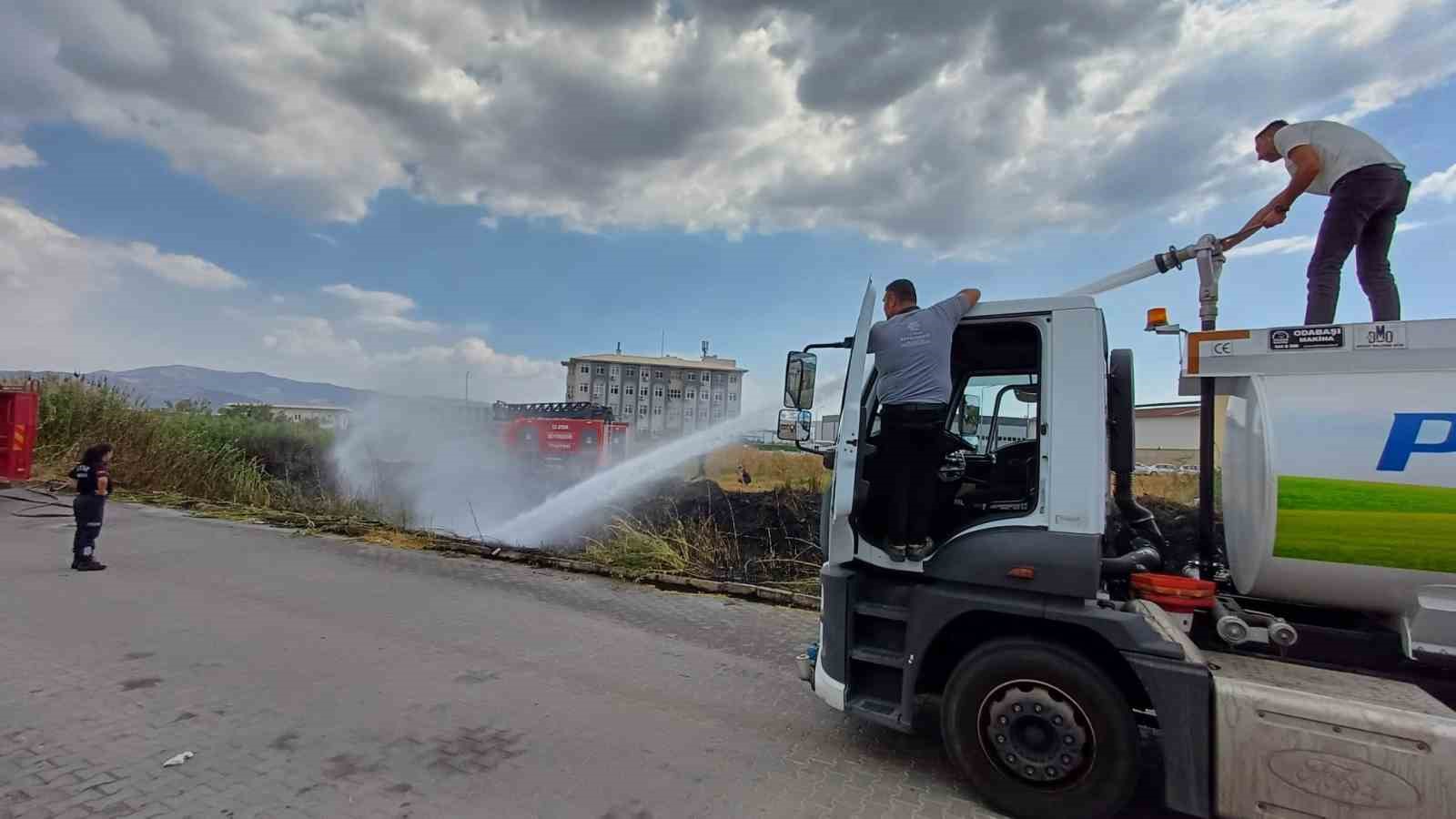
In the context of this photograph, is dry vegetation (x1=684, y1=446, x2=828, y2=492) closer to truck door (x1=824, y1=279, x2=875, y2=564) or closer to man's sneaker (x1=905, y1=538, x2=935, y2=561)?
truck door (x1=824, y1=279, x2=875, y2=564)

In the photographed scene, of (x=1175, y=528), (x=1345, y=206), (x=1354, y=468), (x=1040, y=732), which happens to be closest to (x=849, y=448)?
(x=1040, y=732)

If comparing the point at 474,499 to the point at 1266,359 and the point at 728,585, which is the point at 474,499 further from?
the point at 1266,359

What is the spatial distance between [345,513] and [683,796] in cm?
1175

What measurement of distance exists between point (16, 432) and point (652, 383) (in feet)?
234

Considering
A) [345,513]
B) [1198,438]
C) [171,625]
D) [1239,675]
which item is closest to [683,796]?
[1239,675]

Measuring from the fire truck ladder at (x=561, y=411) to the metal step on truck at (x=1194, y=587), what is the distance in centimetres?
1873

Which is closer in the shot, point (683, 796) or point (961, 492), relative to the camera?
point (683, 796)

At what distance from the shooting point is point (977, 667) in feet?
10.8

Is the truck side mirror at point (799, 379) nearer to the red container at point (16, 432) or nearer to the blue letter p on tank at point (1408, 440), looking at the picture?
the blue letter p on tank at point (1408, 440)

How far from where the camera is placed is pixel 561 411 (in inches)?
894

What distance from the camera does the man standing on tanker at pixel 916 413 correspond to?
347cm

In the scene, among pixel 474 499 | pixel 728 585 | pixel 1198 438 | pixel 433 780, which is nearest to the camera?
pixel 433 780

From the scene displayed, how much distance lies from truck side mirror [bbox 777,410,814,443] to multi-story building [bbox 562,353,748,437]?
73842 mm

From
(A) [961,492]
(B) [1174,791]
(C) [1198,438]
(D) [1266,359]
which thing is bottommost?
(B) [1174,791]
